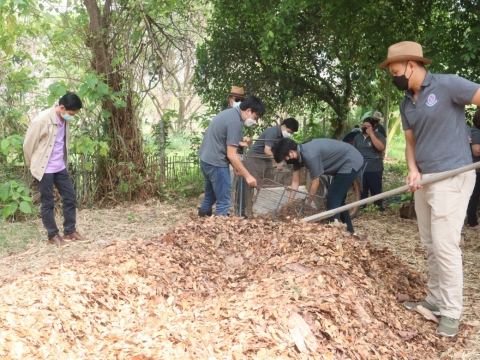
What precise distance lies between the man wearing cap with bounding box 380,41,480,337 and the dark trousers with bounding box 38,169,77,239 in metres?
3.83

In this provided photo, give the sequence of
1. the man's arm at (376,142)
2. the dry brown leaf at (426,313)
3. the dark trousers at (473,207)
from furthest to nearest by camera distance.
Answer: the man's arm at (376,142), the dark trousers at (473,207), the dry brown leaf at (426,313)

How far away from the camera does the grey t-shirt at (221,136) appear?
6035mm

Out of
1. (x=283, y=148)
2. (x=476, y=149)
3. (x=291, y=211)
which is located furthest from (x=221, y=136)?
(x=476, y=149)

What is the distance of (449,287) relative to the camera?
3715mm

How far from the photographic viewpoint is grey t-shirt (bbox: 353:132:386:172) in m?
8.27

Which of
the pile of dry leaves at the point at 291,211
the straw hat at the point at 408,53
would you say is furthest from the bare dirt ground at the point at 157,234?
the straw hat at the point at 408,53

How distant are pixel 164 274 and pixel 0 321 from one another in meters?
1.29

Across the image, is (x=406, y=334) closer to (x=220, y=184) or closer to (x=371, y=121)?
(x=220, y=184)

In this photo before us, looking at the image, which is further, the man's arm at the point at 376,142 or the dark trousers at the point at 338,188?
the man's arm at the point at 376,142

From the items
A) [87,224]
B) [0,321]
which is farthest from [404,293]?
[87,224]

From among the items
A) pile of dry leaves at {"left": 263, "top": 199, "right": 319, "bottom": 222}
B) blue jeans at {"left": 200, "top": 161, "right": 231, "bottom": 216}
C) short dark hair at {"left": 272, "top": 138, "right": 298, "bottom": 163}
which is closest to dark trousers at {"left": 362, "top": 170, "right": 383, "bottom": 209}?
pile of dry leaves at {"left": 263, "top": 199, "right": 319, "bottom": 222}

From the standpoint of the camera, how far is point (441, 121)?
363 cm

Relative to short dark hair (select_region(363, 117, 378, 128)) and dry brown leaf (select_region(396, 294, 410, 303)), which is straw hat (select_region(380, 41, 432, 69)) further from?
short dark hair (select_region(363, 117, 378, 128))

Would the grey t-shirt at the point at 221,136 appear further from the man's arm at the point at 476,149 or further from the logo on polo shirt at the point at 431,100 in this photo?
the man's arm at the point at 476,149
